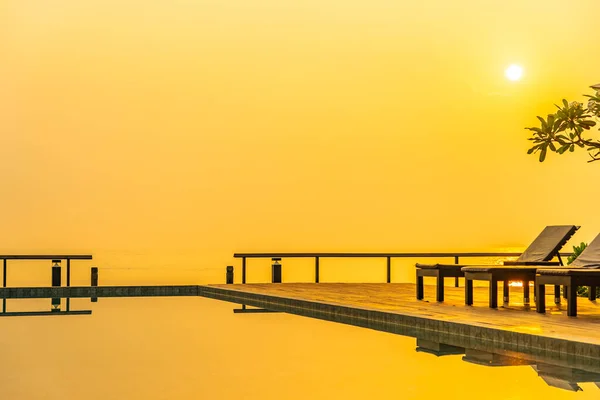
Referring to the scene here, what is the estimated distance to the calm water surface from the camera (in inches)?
196

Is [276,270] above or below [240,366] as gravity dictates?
above

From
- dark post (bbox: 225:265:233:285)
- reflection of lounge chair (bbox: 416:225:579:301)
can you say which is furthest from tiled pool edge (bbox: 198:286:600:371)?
dark post (bbox: 225:265:233:285)

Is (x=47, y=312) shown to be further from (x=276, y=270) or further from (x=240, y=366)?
(x=240, y=366)

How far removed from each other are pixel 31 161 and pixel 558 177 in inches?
517

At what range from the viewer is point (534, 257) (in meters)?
10.1

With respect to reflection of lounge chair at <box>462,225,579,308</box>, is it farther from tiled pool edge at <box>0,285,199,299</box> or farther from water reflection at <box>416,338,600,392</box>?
tiled pool edge at <box>0,285,199,299</box>

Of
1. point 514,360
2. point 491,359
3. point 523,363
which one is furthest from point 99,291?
point 523,363

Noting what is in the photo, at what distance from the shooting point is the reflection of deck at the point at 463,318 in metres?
6.14

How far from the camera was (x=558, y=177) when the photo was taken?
24.3m

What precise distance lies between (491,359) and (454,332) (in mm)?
1064

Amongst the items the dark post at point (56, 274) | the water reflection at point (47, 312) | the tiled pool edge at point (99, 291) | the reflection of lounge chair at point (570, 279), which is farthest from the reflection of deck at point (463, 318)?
the dark post at point (56, 274)

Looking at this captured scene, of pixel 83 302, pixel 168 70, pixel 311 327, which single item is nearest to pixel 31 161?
pixel 168 70

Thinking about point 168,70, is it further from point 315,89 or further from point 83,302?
point 83,302

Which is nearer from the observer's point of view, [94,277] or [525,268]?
[525,268]
